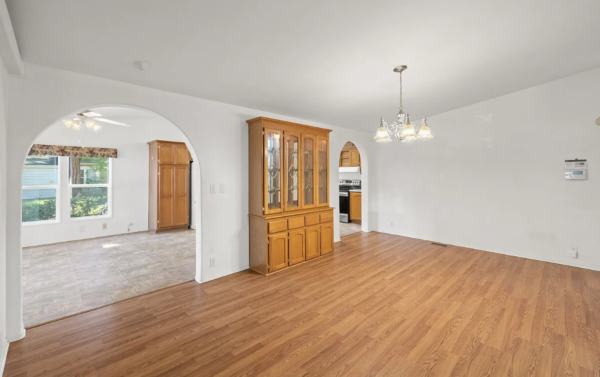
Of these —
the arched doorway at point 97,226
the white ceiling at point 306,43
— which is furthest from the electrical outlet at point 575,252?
the arched doorway at point 97,226

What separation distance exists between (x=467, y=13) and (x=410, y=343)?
293cm

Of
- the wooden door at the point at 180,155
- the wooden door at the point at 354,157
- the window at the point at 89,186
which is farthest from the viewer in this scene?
the wooden door at the point at 354,157

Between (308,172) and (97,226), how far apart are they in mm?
5003

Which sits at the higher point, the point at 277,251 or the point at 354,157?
the point at 354,157

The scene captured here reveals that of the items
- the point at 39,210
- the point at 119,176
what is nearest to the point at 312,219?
the point at 119,176

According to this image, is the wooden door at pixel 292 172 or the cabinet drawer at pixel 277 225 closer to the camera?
the cabinet drawer at pixel 277 225

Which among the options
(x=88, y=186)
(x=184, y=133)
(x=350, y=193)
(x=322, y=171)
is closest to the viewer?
(x=184, y=133)

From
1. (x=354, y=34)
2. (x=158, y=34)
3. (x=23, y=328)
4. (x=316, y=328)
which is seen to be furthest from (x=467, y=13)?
(x=23, y=328)

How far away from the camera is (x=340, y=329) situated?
2387 millimetres

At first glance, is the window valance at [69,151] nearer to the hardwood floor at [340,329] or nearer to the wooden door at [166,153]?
the wooden door at [166,153]

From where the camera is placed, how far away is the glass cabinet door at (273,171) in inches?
147

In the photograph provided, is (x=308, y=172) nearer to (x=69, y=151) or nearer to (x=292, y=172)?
(x=292, y=172)

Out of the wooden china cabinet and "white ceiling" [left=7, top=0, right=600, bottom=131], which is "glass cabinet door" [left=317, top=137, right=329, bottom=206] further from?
"white ceiling" [left=7, top=0, right=600, bottom=131]

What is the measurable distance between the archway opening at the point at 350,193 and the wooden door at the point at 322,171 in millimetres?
2103
